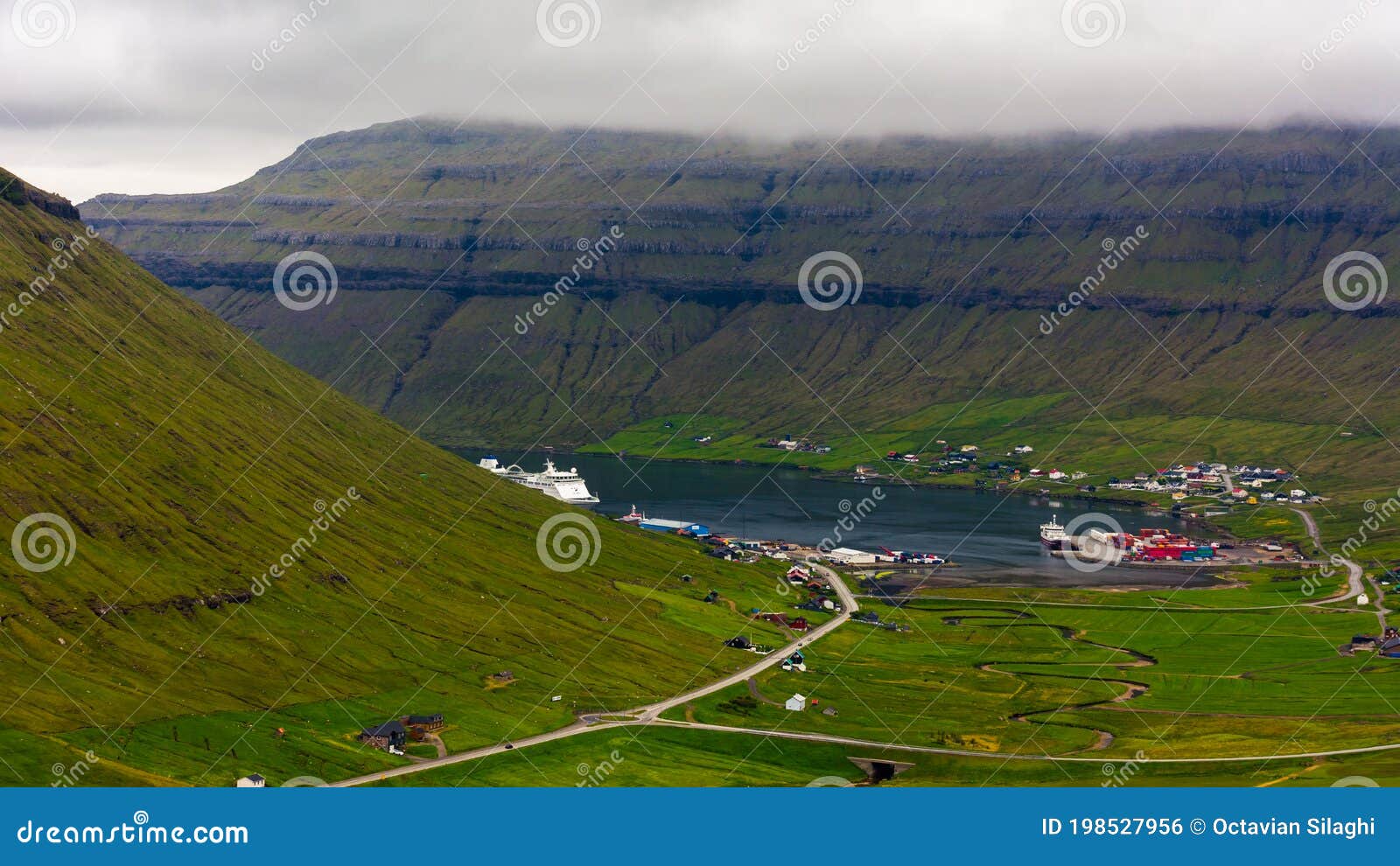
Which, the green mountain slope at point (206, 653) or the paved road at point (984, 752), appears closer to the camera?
the green mountain slope at point (206, 653)

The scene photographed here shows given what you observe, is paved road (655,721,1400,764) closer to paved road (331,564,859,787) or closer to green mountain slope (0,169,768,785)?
paved road (331,564,859,787)

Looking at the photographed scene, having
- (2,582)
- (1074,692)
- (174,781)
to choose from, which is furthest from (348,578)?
(1074,692)

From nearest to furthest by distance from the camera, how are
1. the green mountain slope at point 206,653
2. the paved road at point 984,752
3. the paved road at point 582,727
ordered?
the paved road at point 582,727
the green mountain slope at point 206,653
the paved road at point 984,752

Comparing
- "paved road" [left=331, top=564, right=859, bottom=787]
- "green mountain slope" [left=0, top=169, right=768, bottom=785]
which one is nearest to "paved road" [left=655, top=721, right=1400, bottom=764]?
"paved road" [left=331, top=564, right=859, bottom=787]

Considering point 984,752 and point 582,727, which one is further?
point 582,727

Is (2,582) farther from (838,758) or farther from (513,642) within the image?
(838,758)

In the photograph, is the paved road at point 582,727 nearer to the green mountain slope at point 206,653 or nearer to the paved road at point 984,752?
the green mountain slope at point 206,653

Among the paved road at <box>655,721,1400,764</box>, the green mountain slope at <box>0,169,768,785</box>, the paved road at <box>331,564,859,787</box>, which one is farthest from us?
the paved road at <box>655,721,1400,764</box>

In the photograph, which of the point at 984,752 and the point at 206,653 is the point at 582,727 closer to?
the point at 984,752

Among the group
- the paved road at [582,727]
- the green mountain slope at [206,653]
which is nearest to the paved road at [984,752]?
the paved road at [582,727]

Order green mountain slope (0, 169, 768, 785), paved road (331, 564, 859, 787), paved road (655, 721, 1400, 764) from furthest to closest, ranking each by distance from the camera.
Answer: paved road (655, 721, 1400, 764) → green mountain slope (0, 169, 768, 785) → paved road (331, 564, 859, 787)

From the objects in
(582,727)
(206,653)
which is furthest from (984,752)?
(206,653)
